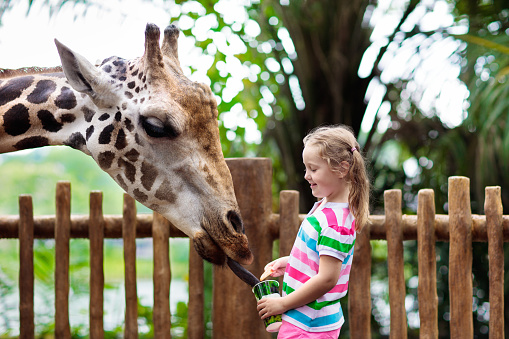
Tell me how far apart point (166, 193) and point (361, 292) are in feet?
4.14

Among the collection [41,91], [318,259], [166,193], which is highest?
[41,91]

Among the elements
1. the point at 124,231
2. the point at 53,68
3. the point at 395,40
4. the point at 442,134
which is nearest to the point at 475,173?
the point at 442,134

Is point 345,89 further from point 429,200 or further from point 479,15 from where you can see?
point 429,200

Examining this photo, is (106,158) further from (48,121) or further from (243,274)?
(243,274)

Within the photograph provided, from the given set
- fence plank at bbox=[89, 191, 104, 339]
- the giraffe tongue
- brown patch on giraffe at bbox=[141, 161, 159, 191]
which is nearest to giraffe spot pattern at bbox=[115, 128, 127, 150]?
brown patch on giraffe at bbox=[141, 161, 159, 191]

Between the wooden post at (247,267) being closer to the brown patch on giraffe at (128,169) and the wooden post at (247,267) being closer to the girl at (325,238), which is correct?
the brown patch on giraffe at (128,169)

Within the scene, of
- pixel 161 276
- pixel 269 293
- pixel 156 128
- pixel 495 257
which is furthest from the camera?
pixel 161 276

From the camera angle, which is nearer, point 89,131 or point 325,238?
point 325,238

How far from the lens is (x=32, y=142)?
6.60ft

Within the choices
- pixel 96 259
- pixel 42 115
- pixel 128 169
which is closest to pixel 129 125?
pixel 128 169

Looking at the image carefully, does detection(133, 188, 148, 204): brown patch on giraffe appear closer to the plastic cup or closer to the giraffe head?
the giraffe head

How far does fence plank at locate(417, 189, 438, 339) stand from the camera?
8.04ft

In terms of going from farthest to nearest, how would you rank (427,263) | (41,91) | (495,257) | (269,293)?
(427,263) → (495,257) → (41,91) → (269,293)

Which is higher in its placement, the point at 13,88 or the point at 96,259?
the point at 13,88
